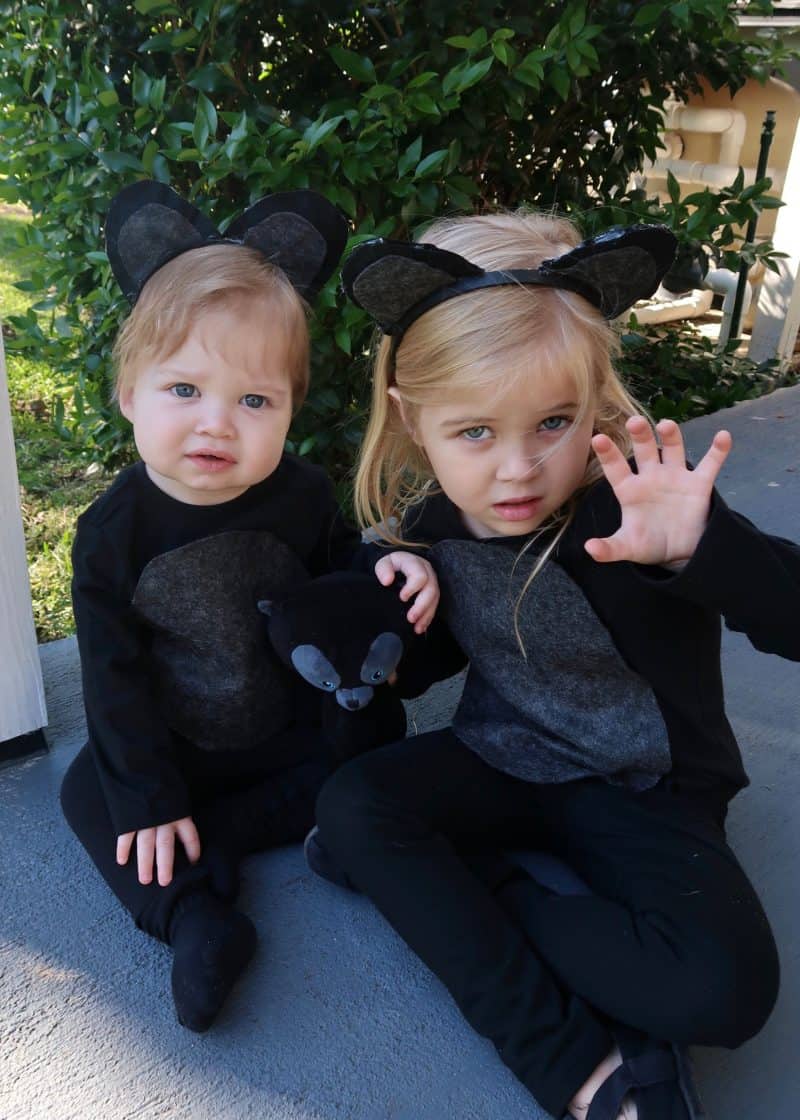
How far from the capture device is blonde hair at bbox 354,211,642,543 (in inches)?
56.1

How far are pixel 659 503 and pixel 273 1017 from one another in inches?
35.5

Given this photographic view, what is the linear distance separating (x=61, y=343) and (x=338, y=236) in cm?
135

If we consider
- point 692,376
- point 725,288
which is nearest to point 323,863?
point 692,376

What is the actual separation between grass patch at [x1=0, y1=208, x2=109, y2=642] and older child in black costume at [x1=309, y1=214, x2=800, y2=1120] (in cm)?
138

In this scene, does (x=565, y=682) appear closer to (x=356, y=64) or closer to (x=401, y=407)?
(x=401, y=407)

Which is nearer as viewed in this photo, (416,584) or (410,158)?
(416,584)

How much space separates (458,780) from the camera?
1674 millimetres

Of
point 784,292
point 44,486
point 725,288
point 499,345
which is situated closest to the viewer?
point 499,345

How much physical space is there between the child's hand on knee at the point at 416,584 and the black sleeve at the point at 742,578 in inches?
14.9

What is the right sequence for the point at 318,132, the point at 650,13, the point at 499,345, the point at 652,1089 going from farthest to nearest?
the point at 650,13 < the point at 318,132 < the point at 499,345 < the point at 652,1089

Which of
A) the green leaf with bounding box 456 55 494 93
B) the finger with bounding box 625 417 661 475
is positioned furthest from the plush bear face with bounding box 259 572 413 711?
the green leaf with bounding box 456 55 494 93

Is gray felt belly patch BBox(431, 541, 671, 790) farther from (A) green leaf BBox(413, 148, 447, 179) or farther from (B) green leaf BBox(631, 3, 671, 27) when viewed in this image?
(B) green leaf BBox(631, 3, 671, 27)

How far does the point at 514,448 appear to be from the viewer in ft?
4.76

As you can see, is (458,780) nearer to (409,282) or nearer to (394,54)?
(409,282)
